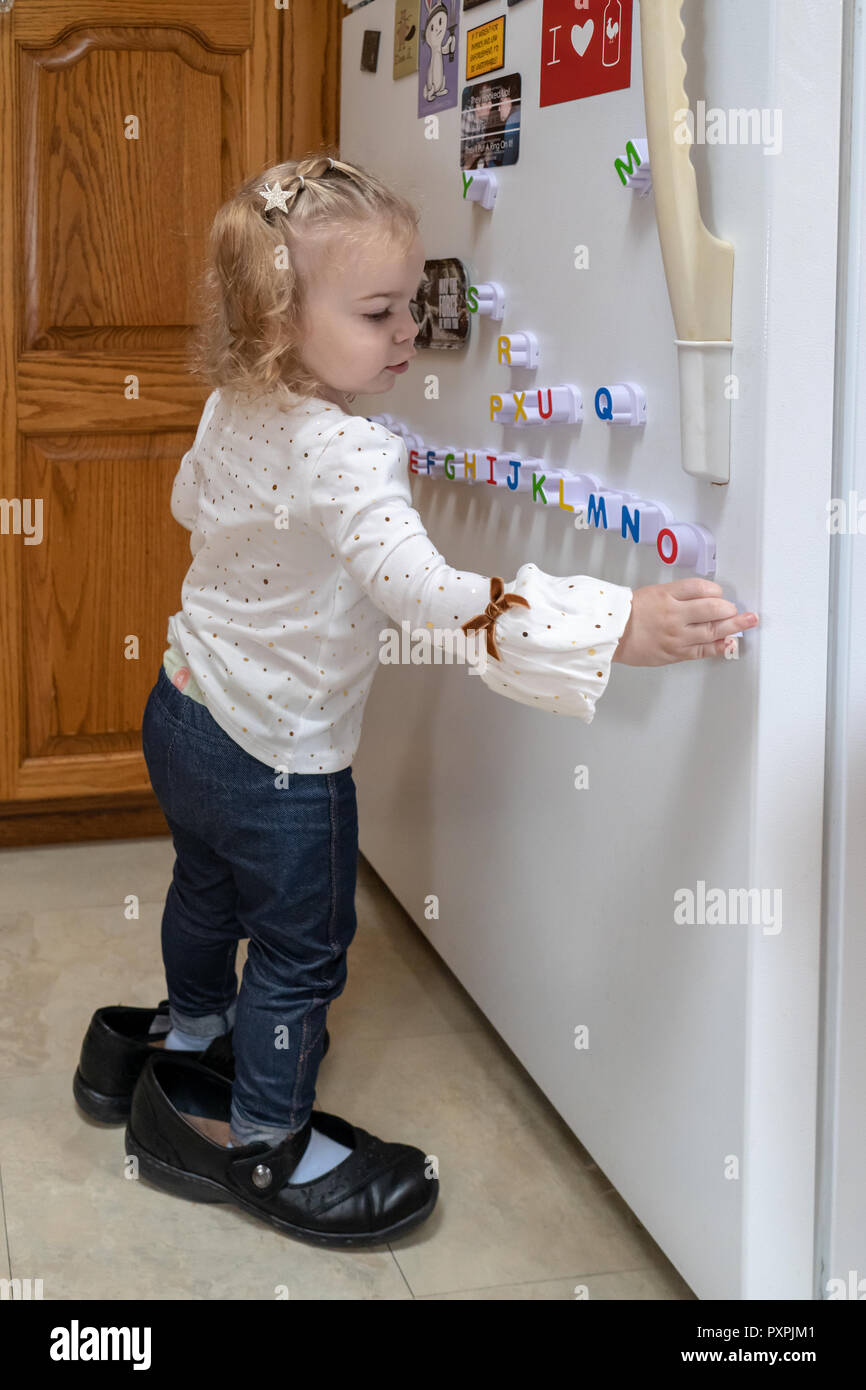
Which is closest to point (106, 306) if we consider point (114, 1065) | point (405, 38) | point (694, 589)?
point (405, 38)

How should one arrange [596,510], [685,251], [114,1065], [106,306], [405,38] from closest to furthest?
[685,251] → [596,510] → [114,1065] → [405,38] → [106,306]

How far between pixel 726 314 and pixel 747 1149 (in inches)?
22.4

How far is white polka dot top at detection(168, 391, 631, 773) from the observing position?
98 cm

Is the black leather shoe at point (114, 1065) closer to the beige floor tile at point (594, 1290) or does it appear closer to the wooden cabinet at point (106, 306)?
the beige floor tile at point (594, 1290)

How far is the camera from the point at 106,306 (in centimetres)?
204

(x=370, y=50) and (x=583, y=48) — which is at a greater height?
(x=370, y=50)

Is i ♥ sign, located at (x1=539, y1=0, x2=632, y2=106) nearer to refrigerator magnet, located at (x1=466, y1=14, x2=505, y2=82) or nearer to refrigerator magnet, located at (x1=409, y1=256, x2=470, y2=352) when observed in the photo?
refrigerator magnet, located at (x1=466, y1=14, x2=505, y2=82)

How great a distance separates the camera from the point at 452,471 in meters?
1.44

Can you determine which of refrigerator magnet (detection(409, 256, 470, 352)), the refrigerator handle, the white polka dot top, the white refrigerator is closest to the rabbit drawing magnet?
the white refrigerator

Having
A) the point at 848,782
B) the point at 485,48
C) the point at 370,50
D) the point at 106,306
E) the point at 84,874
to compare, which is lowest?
the point at 84,874

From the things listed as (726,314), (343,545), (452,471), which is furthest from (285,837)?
(726,314)

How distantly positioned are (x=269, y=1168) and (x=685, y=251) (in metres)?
0.84

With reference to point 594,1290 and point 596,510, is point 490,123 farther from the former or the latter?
point 594,1290
